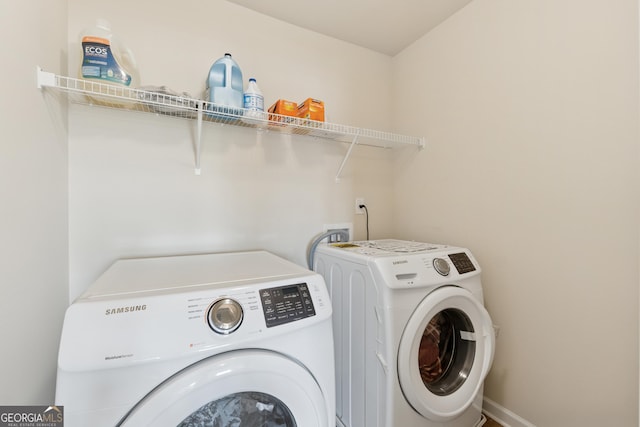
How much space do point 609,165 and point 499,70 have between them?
0.72m

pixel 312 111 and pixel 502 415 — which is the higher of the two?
pixel 312 111

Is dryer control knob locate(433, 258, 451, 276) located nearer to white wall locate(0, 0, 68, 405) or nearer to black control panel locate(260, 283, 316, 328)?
black control panel locate(260, 283, 316, 328)

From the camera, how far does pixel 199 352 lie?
26.7 inches

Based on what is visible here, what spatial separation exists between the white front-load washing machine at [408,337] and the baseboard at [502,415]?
0.14 m

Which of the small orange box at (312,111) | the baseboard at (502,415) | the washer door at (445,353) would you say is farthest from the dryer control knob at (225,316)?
the baseboard at (502,415)

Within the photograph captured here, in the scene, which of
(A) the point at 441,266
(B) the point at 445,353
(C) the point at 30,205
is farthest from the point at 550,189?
(C) the point at 30,205

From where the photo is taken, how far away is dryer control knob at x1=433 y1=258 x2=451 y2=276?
1.22 meters

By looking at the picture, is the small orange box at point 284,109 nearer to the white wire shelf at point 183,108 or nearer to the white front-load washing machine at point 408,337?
the white wire shelf at point 183,108

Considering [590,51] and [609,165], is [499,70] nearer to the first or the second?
[590,51]

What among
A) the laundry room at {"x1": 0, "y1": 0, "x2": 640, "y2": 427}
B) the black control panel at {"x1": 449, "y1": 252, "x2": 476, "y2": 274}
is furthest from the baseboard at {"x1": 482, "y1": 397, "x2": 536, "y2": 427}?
the black control panel at {"x1": 449, "y1": 252, "x2": 476, "y2": 274}

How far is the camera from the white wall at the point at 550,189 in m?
1.07

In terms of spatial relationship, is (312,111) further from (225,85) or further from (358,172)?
(358,172)

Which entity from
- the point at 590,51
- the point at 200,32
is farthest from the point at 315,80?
the point at 590,51

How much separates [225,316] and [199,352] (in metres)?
0.10
